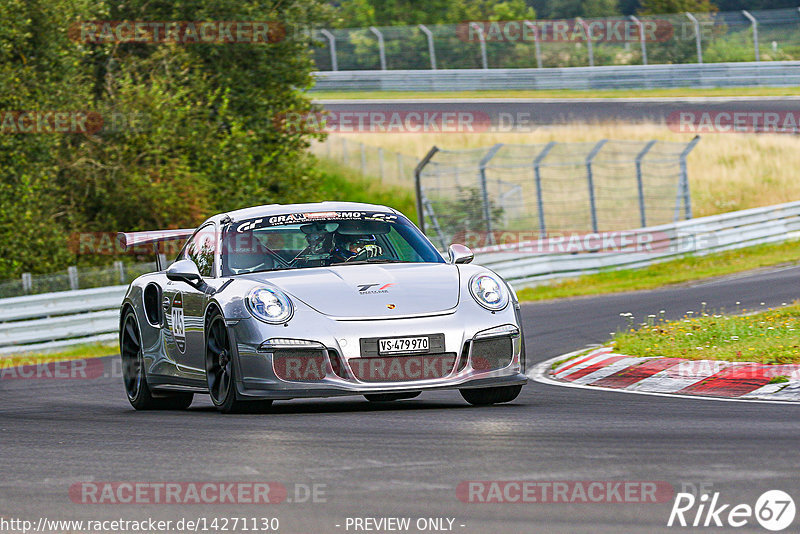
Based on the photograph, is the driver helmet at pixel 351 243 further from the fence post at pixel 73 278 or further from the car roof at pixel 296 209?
the fence post at pixel 73 278

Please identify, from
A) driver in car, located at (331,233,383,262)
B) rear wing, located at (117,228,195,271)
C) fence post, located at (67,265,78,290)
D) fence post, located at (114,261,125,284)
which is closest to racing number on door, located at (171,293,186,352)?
rear wing, located at (117,228,195,271)

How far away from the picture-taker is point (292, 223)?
9.52 meters

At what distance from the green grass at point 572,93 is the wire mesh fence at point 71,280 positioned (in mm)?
24579

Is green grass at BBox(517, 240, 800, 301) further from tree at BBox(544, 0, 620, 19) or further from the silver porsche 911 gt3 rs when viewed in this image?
tree at BBox(544, 0, 620, 19)

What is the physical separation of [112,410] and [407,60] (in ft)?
123

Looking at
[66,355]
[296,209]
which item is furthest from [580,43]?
[296,209]

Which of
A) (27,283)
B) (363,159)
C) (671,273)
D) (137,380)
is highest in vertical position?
(137,380)

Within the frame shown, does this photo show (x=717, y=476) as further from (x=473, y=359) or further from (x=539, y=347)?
(x=539, y=347)

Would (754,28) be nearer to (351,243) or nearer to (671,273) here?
(671,273)

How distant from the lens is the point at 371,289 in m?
8.48

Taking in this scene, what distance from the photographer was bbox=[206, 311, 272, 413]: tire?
858 cm

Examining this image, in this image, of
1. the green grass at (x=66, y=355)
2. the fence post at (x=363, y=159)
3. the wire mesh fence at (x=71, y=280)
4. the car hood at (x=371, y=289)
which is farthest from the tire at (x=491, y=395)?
the fence post at (x=363, y=159)

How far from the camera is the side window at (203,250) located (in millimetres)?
9570

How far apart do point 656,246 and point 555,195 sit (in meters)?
10.4
